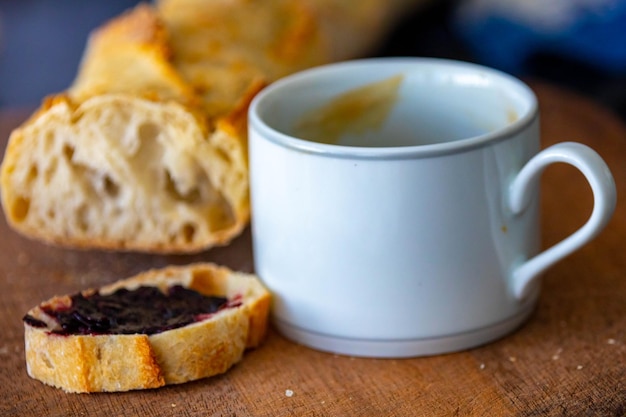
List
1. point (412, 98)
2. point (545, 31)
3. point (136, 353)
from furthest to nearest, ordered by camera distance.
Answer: point (545, 31) < point (412, 98) < point (136, 353)

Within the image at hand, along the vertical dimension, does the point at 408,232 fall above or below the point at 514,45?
above

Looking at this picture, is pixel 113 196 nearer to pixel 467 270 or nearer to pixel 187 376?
pixel 187 376

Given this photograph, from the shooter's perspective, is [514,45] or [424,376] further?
[514,45]

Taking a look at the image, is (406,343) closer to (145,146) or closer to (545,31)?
(145,146)

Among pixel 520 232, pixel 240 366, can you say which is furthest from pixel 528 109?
pixel 240 366

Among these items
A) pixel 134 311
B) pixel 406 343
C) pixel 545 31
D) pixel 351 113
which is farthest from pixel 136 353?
pixel 545 31

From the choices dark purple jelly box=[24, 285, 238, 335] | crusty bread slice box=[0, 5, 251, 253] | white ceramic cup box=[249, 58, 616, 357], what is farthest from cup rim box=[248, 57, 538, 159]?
dark purple jelly box=[24, 285, 238, 335]

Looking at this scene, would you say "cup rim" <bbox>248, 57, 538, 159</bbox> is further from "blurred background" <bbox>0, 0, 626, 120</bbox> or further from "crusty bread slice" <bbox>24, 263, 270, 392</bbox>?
"blurred background" <bbox>0, 0, 626, 120</bbox>

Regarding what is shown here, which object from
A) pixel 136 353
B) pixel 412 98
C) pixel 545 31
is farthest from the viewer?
pixel 545 31
